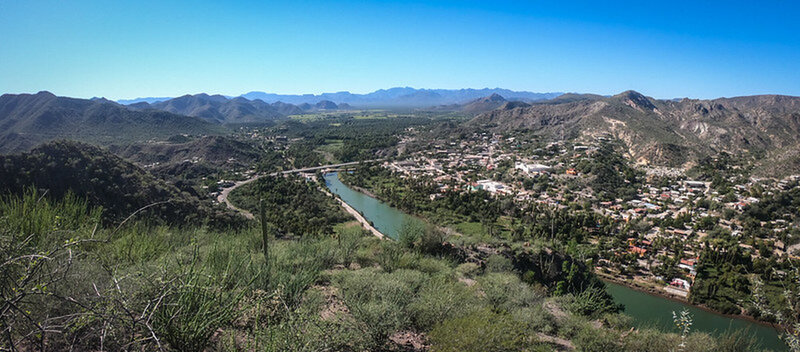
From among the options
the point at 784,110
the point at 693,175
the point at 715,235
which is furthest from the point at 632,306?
the point at 784,110

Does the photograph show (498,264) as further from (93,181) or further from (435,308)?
(93,181)

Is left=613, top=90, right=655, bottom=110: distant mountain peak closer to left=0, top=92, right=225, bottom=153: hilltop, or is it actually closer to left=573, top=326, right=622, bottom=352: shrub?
left=573, top=326, right=622, bottom=352: shrub

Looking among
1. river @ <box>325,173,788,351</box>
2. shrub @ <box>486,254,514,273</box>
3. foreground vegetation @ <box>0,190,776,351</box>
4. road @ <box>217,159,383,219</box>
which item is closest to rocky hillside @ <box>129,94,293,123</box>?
road @ <box>217,159,383,219</box>

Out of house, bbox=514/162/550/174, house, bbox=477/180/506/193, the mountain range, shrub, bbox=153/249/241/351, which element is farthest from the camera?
the mountain range

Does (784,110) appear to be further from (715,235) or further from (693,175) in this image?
(715,235)

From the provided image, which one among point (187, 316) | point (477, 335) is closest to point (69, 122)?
point (187, 316)

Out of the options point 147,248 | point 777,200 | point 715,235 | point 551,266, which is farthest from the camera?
point 777,200

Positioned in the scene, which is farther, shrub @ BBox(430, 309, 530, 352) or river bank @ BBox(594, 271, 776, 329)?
river bank @ BBox(594, 271, 776, 329)

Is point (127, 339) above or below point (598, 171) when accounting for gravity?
above
